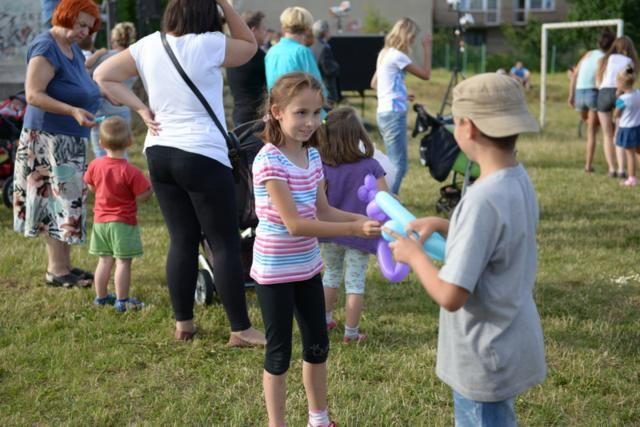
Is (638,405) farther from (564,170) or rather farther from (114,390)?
(564,170)

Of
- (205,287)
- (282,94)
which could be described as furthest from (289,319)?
(205,287)

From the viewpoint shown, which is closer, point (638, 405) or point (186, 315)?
point (638, 405)

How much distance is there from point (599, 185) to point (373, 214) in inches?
295

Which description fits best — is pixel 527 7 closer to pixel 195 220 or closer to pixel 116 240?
pixel 116 240

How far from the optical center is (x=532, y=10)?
198 feet

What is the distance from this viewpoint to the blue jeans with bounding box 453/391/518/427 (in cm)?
247

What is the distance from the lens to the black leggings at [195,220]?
4121mm

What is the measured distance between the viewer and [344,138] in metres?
4.34

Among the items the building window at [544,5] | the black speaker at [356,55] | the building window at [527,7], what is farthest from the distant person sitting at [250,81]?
the building window at [544,5]

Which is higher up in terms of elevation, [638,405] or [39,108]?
[39,108]

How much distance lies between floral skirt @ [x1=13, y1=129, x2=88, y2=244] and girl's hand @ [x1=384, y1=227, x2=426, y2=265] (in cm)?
360

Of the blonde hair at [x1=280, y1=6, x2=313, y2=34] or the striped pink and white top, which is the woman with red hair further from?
the striped pink and white top

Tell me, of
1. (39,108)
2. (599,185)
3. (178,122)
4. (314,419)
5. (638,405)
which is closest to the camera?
(314,419)

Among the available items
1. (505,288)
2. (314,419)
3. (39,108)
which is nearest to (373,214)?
(505,288)
